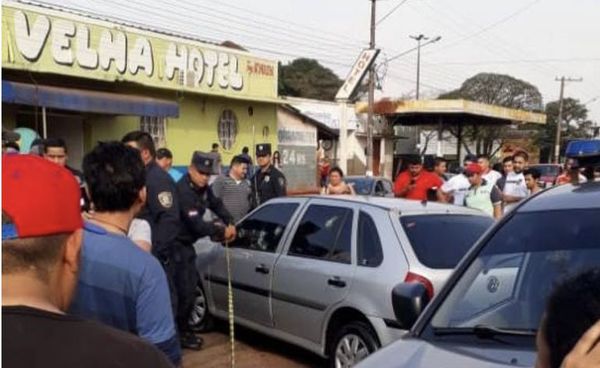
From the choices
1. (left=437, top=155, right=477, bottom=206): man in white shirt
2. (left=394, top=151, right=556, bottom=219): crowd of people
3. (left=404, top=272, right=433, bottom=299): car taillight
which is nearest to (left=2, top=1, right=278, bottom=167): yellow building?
(left=394, top=151, right=556, bottom=219): crowd of people

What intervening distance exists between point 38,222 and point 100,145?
158 centimetres

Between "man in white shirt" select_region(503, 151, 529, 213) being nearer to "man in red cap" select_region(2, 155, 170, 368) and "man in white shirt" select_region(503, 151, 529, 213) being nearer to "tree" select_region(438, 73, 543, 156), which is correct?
"man in red cap" select_region(2, 155, 170, 368)

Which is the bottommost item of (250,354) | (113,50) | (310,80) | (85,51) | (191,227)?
(250,354)

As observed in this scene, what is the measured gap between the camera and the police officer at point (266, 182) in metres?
9.32

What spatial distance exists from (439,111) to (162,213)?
29.6 meters

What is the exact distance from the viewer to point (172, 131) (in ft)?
66.3

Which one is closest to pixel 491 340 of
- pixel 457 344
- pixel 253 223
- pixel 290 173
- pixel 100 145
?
pixel 457 344

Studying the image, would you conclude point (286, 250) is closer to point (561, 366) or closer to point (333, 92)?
point (561, 366)

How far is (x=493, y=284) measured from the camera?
3236mm

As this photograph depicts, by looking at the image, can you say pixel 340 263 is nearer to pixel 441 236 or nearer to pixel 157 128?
pixel 441 236

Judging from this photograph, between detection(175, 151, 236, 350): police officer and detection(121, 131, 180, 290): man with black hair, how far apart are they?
0.58 feet

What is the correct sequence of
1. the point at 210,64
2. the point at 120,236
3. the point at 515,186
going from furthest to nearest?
1. the point at 210,64
2. the point at 515,186
3. the point at 120,236

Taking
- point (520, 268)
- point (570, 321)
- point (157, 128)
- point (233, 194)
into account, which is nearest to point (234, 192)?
point (233, 194)

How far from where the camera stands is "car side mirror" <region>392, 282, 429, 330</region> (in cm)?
329
